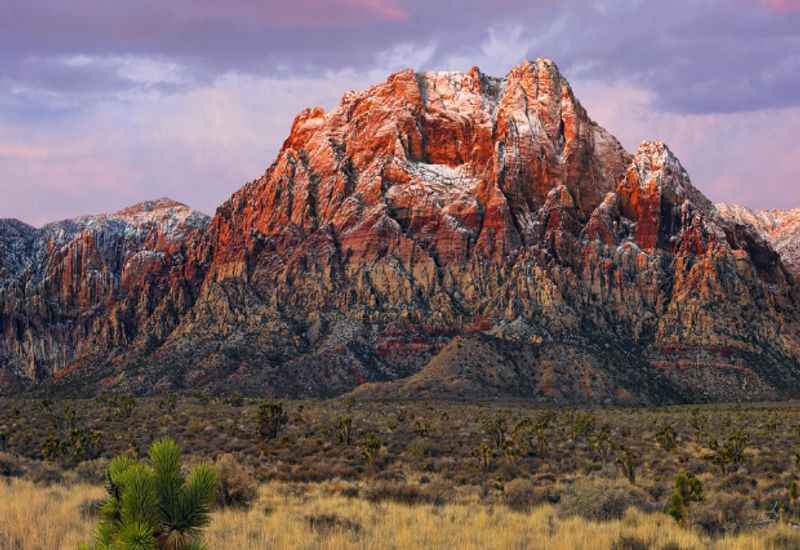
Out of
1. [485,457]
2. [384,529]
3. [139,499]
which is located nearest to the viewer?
[139,499]

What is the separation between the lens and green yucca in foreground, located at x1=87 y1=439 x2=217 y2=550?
8.47 m

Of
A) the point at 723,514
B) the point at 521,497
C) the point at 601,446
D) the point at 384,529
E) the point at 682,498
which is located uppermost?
the point at 682,498

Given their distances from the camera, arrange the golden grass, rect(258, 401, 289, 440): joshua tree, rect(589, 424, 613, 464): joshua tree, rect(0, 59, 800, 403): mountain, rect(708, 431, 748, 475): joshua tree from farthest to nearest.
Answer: rect(0, 59, 800, 403): mountain → rect(258, 401, 289, 440): joshua tree → rect(589, 424, 613, 464): joshua tree → rect(708, 431, 748, 475): joshua tree → the golden grass

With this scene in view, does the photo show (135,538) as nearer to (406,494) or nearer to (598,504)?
(598,504)

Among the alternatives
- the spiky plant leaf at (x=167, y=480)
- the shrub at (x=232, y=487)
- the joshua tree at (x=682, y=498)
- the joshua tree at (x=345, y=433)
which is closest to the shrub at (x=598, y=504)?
the joshua tree at (x=682, y=498)

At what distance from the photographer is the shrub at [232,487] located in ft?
64.7

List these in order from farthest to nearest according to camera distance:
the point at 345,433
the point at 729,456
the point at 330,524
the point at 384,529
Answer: the point at 345,433 → the point at 729,456 → the point at 330,524 → the point at 384,529

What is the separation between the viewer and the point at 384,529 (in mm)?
16109

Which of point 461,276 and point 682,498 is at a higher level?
point 461,276

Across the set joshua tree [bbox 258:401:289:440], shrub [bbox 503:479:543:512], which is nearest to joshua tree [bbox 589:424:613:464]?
shrub [bbox 503:479:543:512]

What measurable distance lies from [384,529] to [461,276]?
14014cm

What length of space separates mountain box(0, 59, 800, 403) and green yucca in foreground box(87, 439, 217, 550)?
103 meters

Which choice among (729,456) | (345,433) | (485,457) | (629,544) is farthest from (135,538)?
(345,433)

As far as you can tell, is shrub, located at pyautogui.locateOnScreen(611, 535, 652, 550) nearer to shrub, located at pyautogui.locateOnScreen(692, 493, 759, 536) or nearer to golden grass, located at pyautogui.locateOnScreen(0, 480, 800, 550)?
golden grass, located at pyautogui.locateOnScreen(0, 480, 800, 550)
